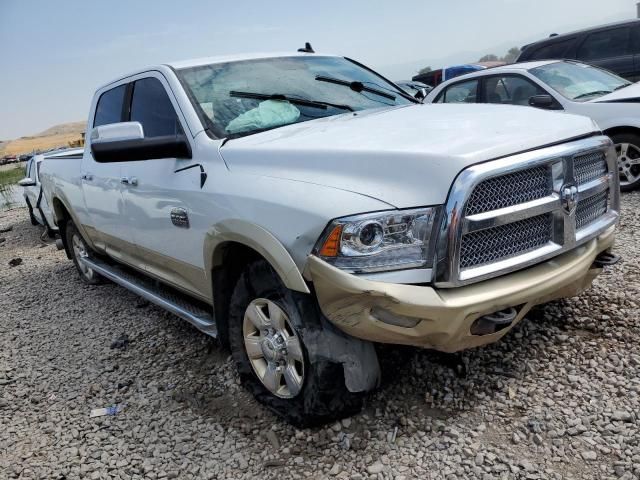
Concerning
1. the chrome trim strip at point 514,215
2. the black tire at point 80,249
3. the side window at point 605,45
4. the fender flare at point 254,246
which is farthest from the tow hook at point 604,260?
the side window at point 605,45

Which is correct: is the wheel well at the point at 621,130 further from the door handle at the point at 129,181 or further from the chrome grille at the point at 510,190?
the door handle at the point at 129,181

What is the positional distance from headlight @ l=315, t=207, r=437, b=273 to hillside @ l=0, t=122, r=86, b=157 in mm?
31044

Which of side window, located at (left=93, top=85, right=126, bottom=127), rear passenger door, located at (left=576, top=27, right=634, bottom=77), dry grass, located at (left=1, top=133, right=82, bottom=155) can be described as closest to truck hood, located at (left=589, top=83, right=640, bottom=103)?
rear passenger door, located at (left=576, top=27, right=634, bottom=77)

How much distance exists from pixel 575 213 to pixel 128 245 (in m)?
3.09

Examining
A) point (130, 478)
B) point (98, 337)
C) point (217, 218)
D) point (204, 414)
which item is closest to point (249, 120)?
point (217, 218)

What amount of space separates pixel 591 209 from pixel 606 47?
287 inches

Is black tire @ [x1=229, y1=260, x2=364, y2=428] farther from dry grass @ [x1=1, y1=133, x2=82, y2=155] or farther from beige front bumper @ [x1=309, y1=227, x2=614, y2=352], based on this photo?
dry grass @ [x1=1, y1=133, x2=82, y2=155]

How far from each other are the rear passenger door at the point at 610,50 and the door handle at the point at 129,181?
7753 mm

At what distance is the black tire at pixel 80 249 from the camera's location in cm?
579

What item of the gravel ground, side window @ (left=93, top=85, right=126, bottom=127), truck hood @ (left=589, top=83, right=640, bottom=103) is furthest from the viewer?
truck hood @ (left=589, top=83, right=640, bottom=103)

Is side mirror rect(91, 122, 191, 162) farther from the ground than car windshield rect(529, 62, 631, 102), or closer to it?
farther from the ground

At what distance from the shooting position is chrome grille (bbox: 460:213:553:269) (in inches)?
90.5

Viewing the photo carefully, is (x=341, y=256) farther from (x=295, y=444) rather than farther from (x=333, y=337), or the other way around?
(x=295, y=444)

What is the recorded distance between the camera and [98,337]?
4602mm
